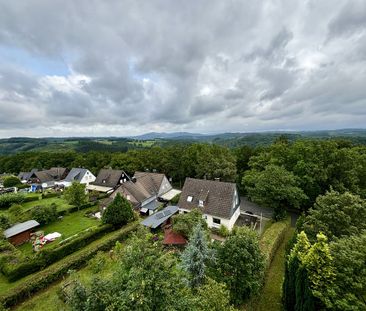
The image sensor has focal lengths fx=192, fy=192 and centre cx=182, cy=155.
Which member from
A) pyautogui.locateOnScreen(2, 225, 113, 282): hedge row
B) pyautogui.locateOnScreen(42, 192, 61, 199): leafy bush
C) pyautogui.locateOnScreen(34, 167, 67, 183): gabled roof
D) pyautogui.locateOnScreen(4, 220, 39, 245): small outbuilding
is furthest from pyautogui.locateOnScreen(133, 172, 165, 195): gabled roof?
pyautogui.locateOnScreen(34, 167, 67, 183): gabled roof

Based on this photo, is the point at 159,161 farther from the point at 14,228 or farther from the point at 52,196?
the point at 14,228

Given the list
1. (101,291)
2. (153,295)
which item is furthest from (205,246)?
(101,291)

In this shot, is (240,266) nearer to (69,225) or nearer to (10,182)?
(69,225)

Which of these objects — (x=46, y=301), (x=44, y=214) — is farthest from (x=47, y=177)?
(x=46, y=301)

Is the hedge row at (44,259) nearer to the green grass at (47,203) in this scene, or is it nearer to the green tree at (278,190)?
the green grass at (47,203)

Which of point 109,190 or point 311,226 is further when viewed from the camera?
point 109,190

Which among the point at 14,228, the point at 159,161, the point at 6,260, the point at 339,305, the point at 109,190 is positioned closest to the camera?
the point at 339,305
